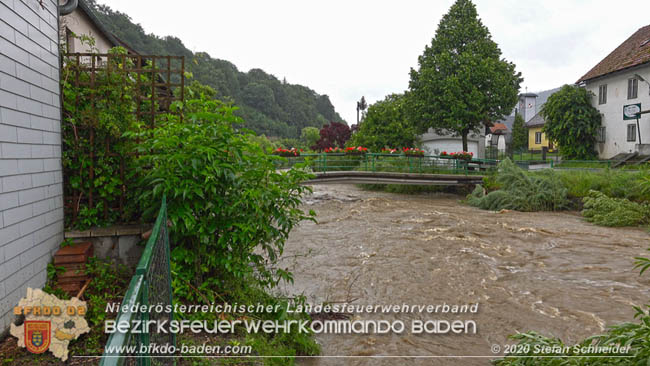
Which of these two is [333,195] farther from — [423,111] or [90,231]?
[90,231]

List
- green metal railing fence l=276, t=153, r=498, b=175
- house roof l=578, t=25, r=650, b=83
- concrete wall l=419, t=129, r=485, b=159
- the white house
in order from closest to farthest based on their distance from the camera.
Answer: green metal railing fence l=276, t=153, r=498, b=175, the white house, house roof l=578, t=25, r=650, b=83, concrete wall l=419, t=129, r=485, b=159

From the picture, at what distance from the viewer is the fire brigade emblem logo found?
341 cm

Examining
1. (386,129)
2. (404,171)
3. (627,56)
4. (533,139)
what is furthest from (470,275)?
(533,139)

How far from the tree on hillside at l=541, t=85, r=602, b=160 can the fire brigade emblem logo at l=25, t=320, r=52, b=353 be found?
100 ft

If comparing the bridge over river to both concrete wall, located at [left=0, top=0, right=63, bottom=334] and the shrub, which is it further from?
the shrub

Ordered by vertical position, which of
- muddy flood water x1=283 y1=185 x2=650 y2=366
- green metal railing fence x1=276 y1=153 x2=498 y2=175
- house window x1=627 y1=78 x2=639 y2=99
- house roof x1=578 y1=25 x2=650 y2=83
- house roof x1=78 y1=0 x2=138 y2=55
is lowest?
muddy flood water x1=283 y1=185 x2=650 y2=366

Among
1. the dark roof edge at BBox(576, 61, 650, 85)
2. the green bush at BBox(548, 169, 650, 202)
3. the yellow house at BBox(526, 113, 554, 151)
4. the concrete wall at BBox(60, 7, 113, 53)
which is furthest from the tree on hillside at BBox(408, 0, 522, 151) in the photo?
the yellow house at BBox(526, 113, 554, 151)

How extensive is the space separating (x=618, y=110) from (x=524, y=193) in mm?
16127

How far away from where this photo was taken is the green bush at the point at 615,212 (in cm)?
1255

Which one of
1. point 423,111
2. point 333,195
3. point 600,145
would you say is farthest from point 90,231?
point 600,145

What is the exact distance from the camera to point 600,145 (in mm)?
28344

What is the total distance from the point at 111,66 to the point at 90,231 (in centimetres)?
189

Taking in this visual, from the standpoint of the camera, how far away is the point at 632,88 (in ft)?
84.4

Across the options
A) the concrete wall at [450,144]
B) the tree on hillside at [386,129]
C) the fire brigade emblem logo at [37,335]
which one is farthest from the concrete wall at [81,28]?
the concrete wall at [450,144]
